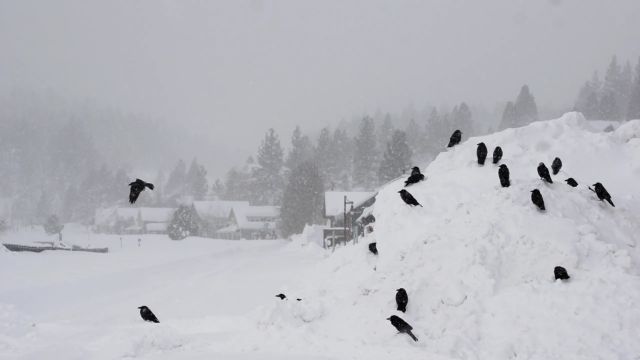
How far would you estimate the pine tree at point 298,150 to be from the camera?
11119cm

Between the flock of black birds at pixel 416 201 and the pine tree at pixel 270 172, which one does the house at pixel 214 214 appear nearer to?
the pine tree at pixel 270 172

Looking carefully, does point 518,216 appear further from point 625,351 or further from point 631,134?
point 631,134

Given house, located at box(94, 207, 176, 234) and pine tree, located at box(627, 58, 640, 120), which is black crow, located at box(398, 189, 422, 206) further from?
house, located at box(94, 207, 176, 234)

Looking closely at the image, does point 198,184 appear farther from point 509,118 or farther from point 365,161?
point 509,118

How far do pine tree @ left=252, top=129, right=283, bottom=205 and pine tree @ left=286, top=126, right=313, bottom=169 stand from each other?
222 cm

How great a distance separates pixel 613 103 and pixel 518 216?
303 feet

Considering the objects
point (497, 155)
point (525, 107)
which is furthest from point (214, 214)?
point (497, 155)

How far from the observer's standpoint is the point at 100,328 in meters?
17.4

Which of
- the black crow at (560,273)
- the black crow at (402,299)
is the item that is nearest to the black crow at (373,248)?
the black crow at (402,299)

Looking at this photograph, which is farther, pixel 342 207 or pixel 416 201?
pixel 342 207

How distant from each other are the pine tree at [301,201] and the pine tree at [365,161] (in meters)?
16.1

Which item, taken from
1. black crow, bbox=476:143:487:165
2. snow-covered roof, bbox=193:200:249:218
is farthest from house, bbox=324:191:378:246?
snow-covered roof, bbox=193:200:249:218

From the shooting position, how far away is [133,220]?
120m

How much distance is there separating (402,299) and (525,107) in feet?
326
